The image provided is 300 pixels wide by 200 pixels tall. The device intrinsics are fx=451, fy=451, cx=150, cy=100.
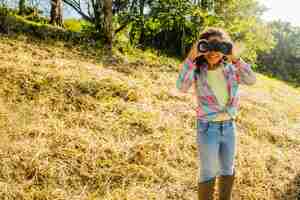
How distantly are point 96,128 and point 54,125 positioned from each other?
0.55 metres

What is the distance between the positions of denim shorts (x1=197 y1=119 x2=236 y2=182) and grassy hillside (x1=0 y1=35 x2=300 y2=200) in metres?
1.12

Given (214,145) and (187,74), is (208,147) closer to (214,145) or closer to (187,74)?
(214,145)

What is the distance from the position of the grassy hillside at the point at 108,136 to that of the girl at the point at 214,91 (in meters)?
1.20

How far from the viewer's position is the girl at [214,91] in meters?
3.49

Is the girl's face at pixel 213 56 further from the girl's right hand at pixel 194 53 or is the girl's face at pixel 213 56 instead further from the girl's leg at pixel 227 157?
the girl's leg at pixel 227 157

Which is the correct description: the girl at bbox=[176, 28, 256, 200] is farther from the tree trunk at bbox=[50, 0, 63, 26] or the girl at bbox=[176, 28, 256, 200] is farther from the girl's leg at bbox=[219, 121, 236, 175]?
the tree trunk at bbox=[50, 0, 63, 26]

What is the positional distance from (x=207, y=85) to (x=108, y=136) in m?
2.38

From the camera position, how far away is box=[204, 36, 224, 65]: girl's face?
3.43m

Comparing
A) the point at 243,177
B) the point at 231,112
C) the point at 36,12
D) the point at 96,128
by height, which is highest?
the point at 36,12

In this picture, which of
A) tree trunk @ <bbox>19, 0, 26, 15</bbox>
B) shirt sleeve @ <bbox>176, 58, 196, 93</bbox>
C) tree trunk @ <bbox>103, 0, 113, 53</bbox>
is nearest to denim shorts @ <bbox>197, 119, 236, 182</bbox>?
shirt sleeve @ <bbox>176, 58, 196, 93</bbox>

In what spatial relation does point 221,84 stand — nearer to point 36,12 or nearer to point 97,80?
point 97,80

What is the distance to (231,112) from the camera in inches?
139

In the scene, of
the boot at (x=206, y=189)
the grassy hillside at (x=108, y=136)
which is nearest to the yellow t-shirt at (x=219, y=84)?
the boot at (x=206, y=189)

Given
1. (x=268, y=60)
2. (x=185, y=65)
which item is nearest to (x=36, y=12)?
(x=185, y=65)
